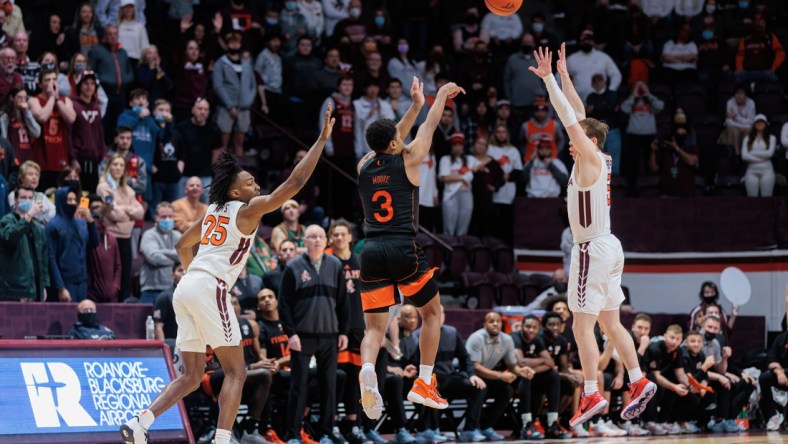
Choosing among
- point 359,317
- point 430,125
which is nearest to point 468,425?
point 359,317

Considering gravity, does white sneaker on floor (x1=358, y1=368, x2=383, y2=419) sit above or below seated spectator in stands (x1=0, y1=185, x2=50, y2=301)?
below

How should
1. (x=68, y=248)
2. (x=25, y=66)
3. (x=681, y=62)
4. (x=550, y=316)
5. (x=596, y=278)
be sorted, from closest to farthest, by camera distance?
(x=596, y=278), (x=68, y=248), (x=550, y=316), (x=25, y=66), (x=681, y=62)

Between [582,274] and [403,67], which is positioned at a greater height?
[403,67]

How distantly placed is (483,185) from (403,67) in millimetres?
2772

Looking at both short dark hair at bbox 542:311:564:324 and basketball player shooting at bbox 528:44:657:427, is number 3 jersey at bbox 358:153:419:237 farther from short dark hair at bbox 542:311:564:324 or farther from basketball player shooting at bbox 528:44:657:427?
short dark hair at bbox 542:311:564:324

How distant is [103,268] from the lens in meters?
14.5

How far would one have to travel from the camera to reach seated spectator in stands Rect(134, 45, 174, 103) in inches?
711

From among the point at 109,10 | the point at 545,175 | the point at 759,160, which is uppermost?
the point at 109,10

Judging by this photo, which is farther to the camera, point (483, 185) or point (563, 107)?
point (483, 185)

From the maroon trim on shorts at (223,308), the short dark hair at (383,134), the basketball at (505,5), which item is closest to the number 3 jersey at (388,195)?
the short dark hair at (383,134)

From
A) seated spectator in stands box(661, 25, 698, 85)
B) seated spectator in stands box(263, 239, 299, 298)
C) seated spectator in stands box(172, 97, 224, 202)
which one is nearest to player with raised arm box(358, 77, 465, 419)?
seated spectator in stands box(263, 239, 299, 298)

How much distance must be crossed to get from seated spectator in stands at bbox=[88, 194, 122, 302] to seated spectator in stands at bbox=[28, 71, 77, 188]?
1589 mm

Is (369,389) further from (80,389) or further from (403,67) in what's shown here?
(403,67)

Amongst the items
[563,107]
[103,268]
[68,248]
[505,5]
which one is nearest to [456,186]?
[103,268]
